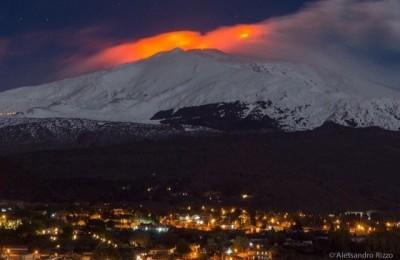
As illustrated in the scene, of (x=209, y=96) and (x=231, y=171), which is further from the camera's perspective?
(x=209, y=96)

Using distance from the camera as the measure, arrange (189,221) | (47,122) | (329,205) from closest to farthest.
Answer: (189,221) < (329,205) < (47,122)

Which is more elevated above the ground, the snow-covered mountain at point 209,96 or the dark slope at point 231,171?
the snow-covered mountain at point 209,96

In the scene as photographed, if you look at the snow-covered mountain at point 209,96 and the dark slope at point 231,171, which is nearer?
the dark slope at point 231,171

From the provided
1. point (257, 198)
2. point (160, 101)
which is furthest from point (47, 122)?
point (257, 198)

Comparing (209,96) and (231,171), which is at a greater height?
(209,96)

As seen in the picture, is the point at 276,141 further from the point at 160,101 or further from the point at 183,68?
the point at 183,68
